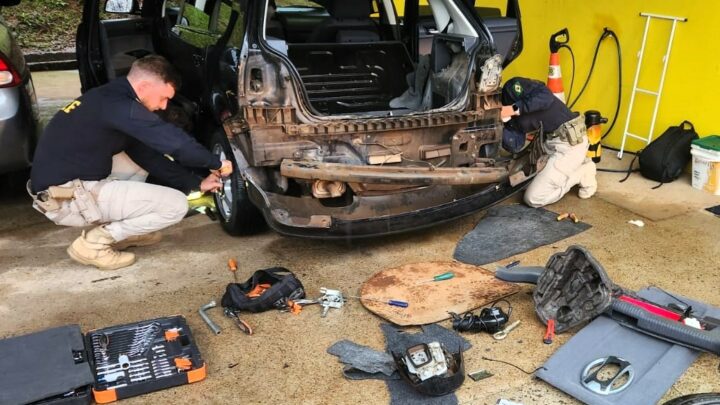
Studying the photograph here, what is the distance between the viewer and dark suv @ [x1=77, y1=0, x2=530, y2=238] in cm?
370

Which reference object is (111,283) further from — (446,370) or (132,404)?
(446,370)

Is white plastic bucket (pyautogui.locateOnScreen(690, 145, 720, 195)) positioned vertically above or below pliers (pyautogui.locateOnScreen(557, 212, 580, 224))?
above

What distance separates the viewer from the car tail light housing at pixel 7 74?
432 centimetres

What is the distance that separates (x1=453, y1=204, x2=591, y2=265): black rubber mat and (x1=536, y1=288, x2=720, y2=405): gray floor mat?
1069 millimetres

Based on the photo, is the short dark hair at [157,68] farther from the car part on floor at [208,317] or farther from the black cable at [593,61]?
the black cable at [593,61]

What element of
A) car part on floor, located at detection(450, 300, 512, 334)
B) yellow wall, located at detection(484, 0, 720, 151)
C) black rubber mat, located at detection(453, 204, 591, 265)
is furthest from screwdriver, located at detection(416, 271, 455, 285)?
yellow wall, located at detection(484, 0, 720, 151)

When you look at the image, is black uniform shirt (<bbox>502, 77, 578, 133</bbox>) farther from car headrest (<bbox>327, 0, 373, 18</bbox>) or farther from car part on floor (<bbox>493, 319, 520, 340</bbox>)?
car part on floor (<bbox>493, 319, 520, 340</bbox>)

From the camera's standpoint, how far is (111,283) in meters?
3.85

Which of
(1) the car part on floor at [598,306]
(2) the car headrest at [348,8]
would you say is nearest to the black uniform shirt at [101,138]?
(2) the car headrest at [348,8]

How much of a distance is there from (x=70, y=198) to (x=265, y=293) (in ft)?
4.68

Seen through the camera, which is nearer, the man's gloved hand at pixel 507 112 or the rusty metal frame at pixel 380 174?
the rusty metal frame at pixel 380 174

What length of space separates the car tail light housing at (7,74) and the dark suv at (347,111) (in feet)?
3.68

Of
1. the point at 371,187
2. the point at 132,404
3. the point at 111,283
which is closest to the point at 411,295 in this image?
the point at 371,187

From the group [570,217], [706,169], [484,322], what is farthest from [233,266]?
[706,169]
